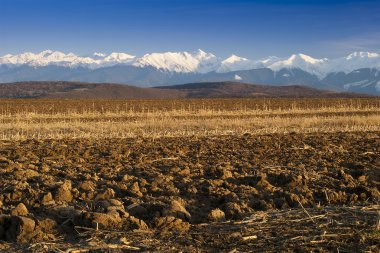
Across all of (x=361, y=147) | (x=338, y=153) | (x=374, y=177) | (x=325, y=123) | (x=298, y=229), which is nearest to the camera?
(x=298, y=229)

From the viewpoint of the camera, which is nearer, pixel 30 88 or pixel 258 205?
pixel 258 205

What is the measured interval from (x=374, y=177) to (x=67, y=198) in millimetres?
5034

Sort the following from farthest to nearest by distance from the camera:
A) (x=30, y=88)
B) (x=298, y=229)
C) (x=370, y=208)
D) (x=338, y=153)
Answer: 1. (x=30, y=88)
2. (x=338, y=153)
3. (x=370, y=208)
4. (x=298, y=229)

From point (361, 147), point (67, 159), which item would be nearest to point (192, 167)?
point (67, 159)

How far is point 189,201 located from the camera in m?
6.73

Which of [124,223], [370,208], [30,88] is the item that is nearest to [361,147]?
[370,208]

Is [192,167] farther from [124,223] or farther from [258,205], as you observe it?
[124,223]

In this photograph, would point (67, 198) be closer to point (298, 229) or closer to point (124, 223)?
point (124, 223)

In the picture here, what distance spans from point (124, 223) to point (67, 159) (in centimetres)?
512

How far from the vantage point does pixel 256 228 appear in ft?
18.4

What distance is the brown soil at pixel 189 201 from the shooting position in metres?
5.17

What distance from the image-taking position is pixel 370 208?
6.40 m

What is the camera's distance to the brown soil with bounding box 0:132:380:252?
17.0 ft

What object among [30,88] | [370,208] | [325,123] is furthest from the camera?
[30,88]
